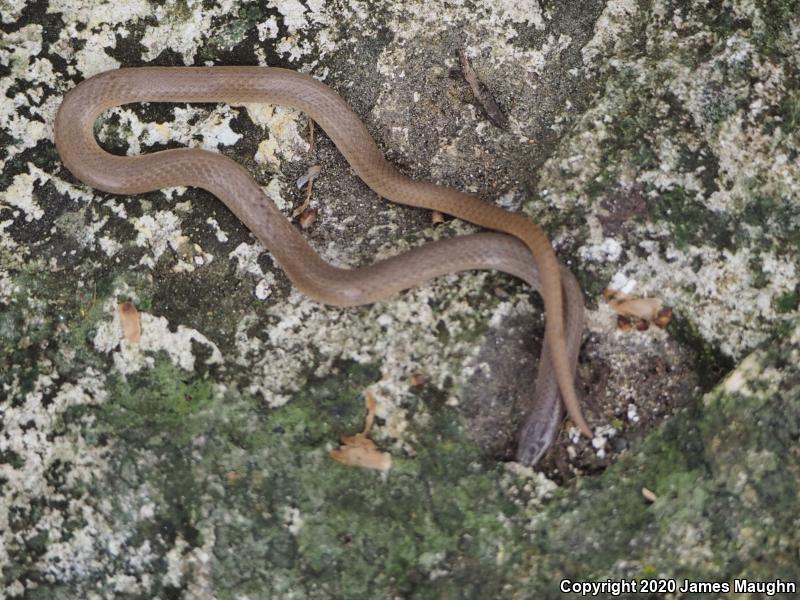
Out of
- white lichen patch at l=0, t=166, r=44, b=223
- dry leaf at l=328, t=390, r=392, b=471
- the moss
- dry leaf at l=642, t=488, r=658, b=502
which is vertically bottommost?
dry leaf at l=642, t=488, r=658, b=502

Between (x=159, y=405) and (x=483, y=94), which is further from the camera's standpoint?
(x=483, y=94)

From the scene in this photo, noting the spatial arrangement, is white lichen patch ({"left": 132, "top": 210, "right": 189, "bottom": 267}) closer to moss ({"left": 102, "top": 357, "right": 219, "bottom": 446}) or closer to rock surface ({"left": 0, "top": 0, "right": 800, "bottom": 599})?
rock surface ({"left": 0, "top": 0, "right": 800, "bottom": 599})

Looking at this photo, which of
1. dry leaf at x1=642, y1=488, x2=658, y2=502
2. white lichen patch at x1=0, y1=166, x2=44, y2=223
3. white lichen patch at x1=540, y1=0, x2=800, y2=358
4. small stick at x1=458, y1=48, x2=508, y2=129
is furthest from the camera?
small stick at x1=458, y1=48, x2=508, y2=129

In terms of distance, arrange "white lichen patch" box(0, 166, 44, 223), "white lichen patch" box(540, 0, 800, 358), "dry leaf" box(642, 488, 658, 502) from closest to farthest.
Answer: "dry leaf" box(642, 488, 658, 502), "white lichen patch" box(540, 0, 800, 358), "white lichen patch" box(0, 166, 44, 223)

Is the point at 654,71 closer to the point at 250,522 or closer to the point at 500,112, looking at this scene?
the point at 500,112

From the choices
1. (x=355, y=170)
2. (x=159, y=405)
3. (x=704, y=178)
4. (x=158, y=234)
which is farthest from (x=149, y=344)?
(x=704, y=178)

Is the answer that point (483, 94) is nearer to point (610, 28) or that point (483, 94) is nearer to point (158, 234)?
point (610, 28)

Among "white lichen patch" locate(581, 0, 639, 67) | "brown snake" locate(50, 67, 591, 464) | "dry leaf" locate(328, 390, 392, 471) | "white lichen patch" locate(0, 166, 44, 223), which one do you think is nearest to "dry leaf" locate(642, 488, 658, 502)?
"brown snake" locate(50, 67, 591, 464)

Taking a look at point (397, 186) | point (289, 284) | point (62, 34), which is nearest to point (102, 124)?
point (62, 34)
